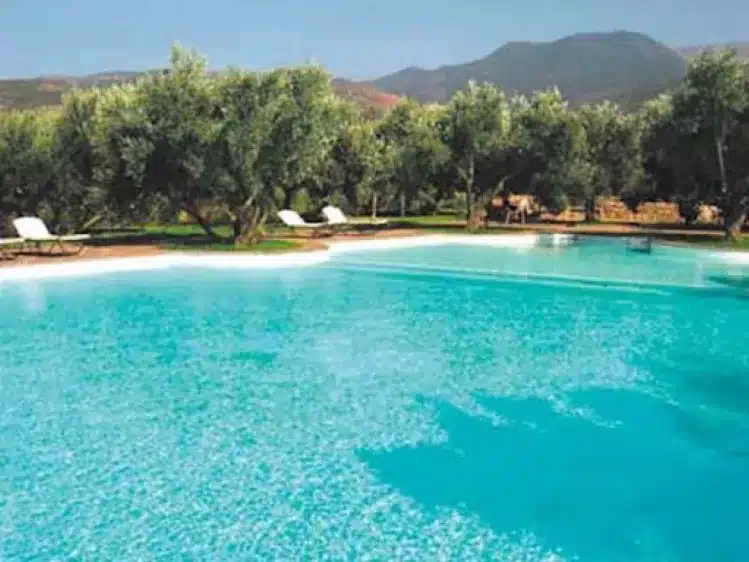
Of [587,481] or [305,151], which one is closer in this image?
[587,481]

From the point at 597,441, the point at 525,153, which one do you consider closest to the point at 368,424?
the point at 597,441

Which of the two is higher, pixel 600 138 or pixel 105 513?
pixel 600 138

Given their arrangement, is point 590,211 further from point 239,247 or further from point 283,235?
point 239,247

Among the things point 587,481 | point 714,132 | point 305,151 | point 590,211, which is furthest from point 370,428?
point 590,211

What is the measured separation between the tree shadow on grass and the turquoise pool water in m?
0.03

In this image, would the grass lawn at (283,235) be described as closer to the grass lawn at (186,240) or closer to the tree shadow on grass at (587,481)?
the grass lawn at (186,240)

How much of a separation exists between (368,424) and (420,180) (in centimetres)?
2746

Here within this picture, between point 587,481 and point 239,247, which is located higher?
point 239,247

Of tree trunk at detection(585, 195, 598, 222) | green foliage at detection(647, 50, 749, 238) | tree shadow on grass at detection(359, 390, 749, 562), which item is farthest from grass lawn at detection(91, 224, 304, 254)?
tree trunk at detection(585, 195, 598, 222)

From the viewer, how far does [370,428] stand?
31.1ft

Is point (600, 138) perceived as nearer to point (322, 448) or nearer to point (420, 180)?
point (420, 180)

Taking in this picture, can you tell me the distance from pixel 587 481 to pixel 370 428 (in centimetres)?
266

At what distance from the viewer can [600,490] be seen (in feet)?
25.3

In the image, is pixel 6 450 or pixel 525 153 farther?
pixel 525 153
